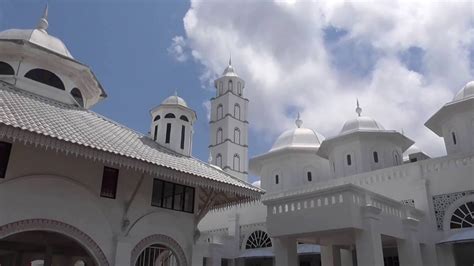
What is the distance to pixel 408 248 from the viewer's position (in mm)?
12570

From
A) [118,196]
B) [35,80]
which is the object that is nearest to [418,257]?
[118,196]

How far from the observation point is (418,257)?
12.8m

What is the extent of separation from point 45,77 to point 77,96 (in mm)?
1341

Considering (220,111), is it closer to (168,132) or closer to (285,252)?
(168,132)

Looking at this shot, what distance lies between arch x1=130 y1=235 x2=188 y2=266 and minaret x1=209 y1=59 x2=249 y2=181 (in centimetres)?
2413

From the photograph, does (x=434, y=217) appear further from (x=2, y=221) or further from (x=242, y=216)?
(x=2, y=221)

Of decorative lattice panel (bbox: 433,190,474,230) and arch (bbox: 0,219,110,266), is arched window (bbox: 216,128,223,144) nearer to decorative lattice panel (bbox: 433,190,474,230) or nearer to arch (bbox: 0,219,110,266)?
decorative lattice panel (bbox: 433,190,474,230)

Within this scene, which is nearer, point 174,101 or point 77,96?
point 77,96

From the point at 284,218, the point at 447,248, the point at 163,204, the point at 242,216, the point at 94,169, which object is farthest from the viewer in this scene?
the point at 242,216

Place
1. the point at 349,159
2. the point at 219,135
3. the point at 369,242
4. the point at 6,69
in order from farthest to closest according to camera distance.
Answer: the point at 219,135, the point at 349,159, the point at 6,69, the point at 369,242

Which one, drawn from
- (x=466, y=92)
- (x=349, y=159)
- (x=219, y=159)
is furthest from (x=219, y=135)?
(x=466, y=92)

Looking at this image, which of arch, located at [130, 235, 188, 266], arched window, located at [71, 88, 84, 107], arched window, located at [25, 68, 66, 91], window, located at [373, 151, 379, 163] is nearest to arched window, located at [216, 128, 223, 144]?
window, located at [373, 151, 379, 163]

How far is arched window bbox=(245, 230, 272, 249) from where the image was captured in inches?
852

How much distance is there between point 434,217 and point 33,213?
47.4 feet
